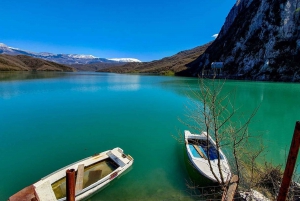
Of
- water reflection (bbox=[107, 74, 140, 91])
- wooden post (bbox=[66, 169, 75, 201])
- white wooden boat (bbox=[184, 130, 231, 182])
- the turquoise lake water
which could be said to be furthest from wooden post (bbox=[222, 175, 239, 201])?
water reflection (bbox=[107, 74, 140, 91])

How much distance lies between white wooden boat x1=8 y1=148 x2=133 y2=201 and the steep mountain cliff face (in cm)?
7811

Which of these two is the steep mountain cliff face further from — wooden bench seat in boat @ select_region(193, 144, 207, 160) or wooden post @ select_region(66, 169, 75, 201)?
wooden post @ select_region(66, 169, 75, 201)

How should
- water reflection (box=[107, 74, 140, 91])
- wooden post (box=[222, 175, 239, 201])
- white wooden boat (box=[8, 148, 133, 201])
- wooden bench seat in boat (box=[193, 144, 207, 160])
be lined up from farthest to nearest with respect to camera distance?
water reflection (box=[107, 74, 140, 91]), wooden bench seat in boat (box=[193, 144, 207, 160]), white wooden boat (box=[8, 148, 133, 201]), wooden post (box=[222, 175, 239, 201])

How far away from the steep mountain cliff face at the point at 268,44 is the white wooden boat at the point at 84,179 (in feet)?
256

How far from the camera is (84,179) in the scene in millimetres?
8914

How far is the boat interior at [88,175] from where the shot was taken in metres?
8.06

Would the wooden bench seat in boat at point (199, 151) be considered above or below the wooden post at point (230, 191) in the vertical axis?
below

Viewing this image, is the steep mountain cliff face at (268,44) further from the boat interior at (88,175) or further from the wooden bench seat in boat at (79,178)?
the wooden bench seat in boat at (79,178)

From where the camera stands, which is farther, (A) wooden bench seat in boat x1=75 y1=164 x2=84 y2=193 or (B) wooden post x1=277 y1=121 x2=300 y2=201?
(A) wooden bench seat in boat x1=75 y1=164 x2=84 y2=193

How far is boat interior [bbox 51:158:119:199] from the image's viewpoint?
26.4 feet

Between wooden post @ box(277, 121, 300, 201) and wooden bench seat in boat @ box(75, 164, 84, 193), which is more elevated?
wooden post @ box(277, 121, 300, 201)

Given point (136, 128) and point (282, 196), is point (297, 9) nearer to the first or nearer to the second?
point (136, 128)

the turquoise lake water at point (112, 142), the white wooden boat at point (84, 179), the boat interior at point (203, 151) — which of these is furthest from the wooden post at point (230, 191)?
the white wooden boat at point (84, 179)

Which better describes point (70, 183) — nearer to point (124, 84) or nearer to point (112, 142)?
point (112, 142)
